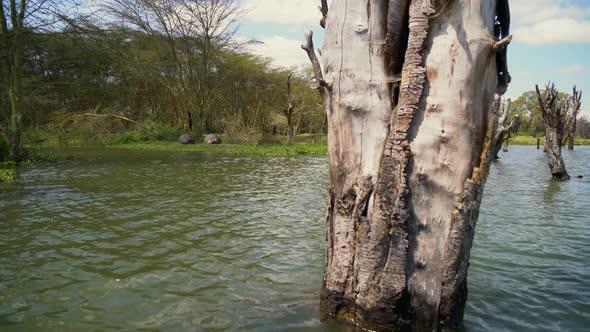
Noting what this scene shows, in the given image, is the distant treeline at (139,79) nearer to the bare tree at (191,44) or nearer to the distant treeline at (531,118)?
the bare tree at (191,44)

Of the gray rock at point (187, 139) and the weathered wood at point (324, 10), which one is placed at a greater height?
the weathered wood at point (324, 10)

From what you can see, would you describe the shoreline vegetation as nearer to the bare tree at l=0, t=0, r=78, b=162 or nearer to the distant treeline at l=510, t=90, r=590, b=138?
the bare tree at l=0, t=0, r=78, b=162

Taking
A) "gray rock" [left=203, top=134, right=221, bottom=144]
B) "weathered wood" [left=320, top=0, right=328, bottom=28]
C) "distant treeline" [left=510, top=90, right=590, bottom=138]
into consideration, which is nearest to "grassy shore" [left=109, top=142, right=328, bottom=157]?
"gray rock" [left=203, top=134, right=221, bottom=144]

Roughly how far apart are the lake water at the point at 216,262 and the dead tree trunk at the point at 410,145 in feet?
2.01

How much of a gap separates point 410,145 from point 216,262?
3.06 meters

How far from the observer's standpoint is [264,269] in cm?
470

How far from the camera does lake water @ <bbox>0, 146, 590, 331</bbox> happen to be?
3496 mm

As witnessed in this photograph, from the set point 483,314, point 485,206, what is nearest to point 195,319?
point 483,314

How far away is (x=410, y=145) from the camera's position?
272 cm

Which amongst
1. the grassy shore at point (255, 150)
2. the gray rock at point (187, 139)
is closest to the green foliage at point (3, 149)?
Answer: the grassy shore at point (255, 150)

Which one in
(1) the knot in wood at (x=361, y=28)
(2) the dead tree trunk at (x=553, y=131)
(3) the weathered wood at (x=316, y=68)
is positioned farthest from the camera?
(2) the dead tree trunk at (x=553, y=131)

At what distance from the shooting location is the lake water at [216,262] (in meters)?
A: 3.50

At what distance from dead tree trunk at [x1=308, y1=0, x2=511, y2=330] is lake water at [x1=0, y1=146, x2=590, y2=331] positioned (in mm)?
613

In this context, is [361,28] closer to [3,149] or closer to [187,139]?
[3,149]
